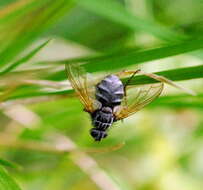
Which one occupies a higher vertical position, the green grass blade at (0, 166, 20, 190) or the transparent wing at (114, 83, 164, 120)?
the green grass blade at (0, 166, 20, 190)

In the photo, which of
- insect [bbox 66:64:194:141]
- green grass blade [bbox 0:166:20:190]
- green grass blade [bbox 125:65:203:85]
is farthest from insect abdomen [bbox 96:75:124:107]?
green grass blade [bbox 0:166:20:190]

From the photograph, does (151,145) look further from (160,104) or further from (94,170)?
(160,104)

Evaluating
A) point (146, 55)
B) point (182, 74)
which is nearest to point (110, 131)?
point (146, 55)

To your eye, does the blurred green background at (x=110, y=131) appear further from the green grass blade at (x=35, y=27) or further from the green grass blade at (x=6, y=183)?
the green grass blade at (x=6, y=183)

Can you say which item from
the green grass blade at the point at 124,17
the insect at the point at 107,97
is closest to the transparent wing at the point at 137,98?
the insect at the point at 107,97

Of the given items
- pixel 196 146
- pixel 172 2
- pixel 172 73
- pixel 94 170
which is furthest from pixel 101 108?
pixel 172 2

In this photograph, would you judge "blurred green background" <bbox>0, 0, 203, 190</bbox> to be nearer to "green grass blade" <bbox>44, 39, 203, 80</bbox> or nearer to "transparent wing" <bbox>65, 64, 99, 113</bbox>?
"transparent wing" <bbox>65, 64, 99, 113</bbox>
